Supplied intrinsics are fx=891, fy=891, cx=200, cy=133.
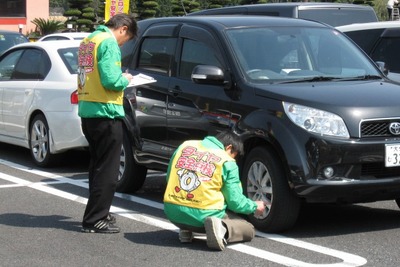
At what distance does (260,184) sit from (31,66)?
5.15m

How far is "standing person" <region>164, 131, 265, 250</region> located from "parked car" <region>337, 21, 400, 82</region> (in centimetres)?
433

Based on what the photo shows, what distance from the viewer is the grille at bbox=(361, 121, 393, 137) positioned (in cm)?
698

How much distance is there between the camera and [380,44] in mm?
10922

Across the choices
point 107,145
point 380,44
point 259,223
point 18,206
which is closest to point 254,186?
point 259,223

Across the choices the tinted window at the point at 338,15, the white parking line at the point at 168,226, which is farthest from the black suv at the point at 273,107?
the tinted window at the point at 338,15

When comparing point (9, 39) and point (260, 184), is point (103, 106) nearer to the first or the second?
point (260, 184)

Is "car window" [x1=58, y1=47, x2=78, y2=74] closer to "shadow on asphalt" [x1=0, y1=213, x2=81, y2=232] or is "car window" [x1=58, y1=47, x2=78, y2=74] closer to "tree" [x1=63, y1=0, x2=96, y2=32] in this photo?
"shadow on asphalt" [x1=0, y1=213, x2=81, y2=232]

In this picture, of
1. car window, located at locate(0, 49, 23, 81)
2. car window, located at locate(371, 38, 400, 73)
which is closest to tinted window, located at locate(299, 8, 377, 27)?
car window, located at locate(371, 38, 400, 73)

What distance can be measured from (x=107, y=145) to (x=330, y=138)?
72.1 inches

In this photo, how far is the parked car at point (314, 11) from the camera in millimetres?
13312

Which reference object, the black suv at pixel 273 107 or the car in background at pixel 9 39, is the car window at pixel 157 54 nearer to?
the black suv at pixel 273 107

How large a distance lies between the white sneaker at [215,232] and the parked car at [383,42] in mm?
4596

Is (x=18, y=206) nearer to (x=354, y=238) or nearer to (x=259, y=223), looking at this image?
(x=259, y=223)

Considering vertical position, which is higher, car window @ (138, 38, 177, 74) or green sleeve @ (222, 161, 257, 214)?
car window @ (138, 38, 177, 74)
